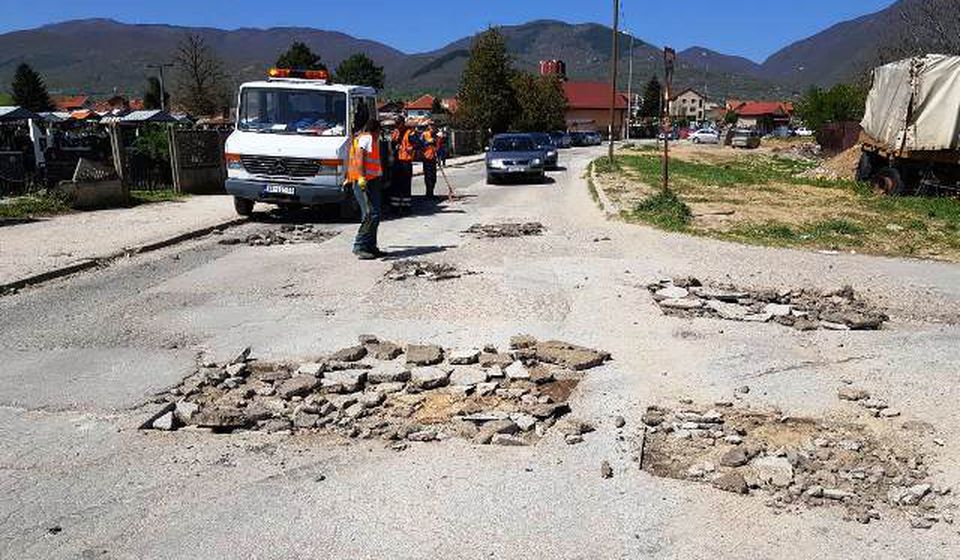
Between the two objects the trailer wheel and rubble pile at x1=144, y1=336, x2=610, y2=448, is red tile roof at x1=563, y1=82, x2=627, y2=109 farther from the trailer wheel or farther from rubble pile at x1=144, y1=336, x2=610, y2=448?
rubble pile at x1=144, y1=336, x2=610, y2=448

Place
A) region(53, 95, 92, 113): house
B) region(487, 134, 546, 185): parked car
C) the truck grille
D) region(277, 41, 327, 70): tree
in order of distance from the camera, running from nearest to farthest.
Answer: the truck grille
region(487, 134, 546, 185): parked car
region(277, 41, 327, 70): tree
region(53, 95, 92, 113): house

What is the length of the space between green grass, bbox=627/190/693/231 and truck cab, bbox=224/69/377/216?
542 centimetres

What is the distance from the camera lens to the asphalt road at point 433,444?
12.1ft

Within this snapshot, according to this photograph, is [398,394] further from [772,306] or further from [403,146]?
[403,146]

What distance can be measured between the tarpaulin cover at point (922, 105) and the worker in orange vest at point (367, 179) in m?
14.8

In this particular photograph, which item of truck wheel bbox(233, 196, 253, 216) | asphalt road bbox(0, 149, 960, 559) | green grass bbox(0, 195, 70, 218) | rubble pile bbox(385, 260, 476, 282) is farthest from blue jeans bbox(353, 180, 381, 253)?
green grass bbox(0, 195, 70, 218)

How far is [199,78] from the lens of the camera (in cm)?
6900

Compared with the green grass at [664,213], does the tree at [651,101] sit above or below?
above

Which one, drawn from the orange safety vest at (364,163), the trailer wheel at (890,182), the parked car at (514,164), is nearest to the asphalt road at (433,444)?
the orange safety vest at (364,163)

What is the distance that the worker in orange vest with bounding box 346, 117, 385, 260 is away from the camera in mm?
10586

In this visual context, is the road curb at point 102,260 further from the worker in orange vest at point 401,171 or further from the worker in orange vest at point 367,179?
the worker in orange vest at point 367,179

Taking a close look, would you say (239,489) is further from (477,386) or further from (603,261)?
(603,261)

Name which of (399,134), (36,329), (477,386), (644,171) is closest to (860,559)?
(477,386)

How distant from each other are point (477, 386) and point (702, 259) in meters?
6.04
